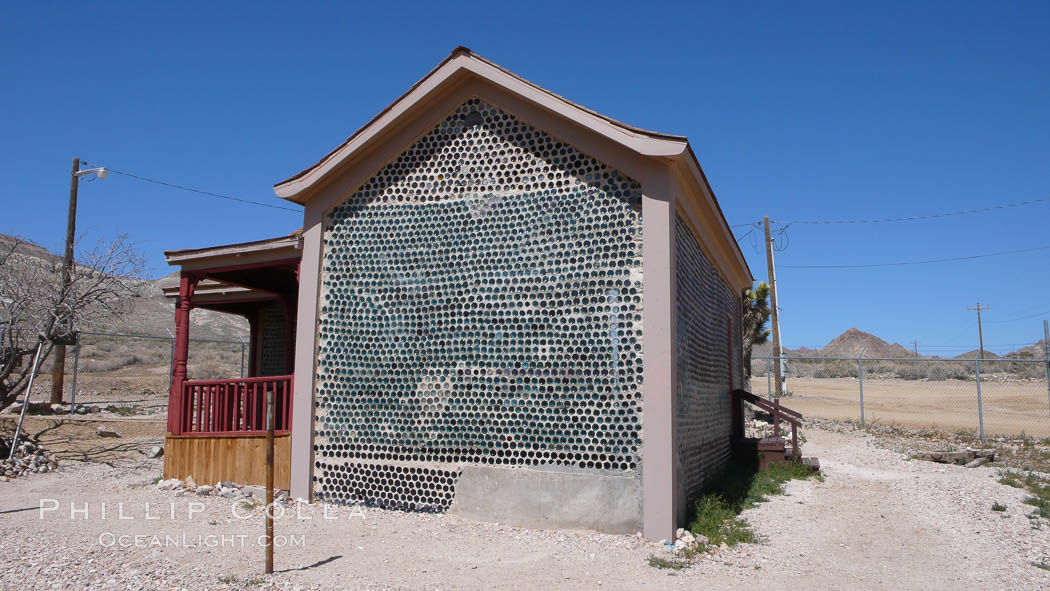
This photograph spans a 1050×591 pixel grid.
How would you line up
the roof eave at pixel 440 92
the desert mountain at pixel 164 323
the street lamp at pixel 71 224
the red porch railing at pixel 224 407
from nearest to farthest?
1. the roof eave at pixel 440 92
2. the red porch railing at pixel 224 407
3. the street lamp at pixel 71 224
4. the desert mountain at pixel 164 323

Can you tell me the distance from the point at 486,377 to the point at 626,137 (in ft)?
10.1

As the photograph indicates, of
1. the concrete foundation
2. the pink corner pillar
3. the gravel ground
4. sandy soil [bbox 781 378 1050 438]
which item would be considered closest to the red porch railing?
the gravel ground

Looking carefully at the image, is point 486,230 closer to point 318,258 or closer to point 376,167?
point 376,167

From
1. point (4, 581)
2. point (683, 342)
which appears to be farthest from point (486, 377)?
point (4, 581)

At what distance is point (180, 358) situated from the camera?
988 cm

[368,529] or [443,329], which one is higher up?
[443,329]

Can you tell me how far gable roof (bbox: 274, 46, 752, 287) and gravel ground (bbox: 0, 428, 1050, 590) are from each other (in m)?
4.01

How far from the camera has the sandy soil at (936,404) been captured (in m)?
20.5

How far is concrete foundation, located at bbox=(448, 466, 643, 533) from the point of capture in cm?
711

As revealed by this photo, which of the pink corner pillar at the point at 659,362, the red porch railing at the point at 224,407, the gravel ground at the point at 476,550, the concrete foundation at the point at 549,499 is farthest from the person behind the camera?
the red porch railing at the point at 224,407

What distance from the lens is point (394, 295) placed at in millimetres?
8602

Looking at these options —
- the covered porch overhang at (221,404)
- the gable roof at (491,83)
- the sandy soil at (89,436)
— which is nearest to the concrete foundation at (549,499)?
the covered porch overhang at (221,404)

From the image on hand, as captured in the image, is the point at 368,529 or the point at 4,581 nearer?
the point at 4,581

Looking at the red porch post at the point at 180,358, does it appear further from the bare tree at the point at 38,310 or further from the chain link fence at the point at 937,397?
the chain link fence at the point at 937,397
